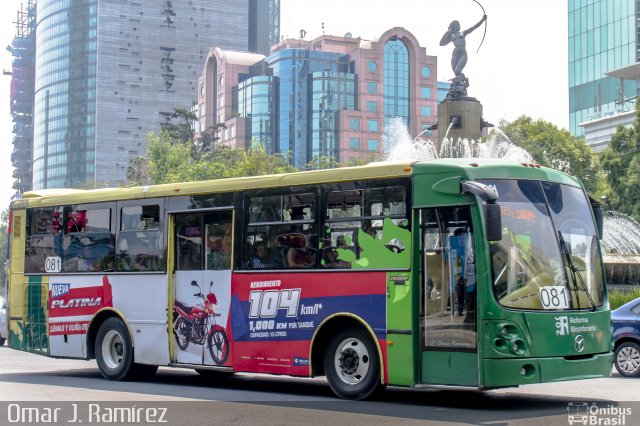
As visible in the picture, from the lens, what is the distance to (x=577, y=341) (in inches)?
486

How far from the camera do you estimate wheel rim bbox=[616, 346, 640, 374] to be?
675 inches

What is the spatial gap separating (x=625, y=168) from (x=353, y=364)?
4218 centimetres

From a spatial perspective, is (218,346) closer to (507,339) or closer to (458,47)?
(507,339)

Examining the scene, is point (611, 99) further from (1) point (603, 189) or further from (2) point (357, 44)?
(2) point (357, 44)

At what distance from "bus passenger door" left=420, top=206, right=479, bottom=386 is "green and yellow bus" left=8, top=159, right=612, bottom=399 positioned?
2cm

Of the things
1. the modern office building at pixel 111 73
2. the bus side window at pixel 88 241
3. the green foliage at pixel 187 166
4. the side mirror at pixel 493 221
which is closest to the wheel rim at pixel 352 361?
the side mirror at pixel 493 221

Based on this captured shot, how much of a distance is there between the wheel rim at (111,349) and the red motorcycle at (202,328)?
1622 mm

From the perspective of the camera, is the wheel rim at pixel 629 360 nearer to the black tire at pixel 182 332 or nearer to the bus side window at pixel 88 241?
the black tire at pixel 182 332

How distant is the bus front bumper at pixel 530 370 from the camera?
1178cm

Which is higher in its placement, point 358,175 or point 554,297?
point 358,175

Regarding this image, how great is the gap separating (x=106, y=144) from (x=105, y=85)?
952 cm

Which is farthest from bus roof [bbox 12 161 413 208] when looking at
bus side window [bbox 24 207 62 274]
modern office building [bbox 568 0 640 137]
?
modern office building [bbox 568 0 640 137]

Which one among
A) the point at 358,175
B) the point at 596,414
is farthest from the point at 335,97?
the point at 596,414

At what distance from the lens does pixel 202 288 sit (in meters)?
15.4
